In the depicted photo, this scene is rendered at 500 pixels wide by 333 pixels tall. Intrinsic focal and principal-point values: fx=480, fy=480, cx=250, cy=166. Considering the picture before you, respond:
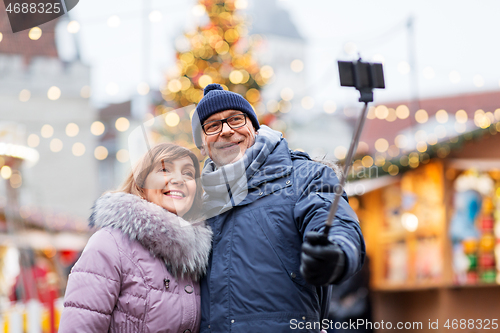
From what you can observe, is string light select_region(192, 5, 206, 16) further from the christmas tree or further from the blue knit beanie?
the blue knit beanie

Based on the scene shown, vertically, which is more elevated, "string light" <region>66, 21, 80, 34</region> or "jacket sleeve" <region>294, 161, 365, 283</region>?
"string light" <region>66, 21, 80, 34</region>

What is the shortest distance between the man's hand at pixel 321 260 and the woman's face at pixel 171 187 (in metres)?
0.85

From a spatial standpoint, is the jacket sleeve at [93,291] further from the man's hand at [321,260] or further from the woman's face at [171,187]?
the man's hand at [321,260]

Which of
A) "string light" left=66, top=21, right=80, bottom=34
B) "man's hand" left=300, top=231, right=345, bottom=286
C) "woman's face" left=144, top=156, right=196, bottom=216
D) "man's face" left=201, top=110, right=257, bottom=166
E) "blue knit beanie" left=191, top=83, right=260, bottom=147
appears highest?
"string light" left=66, top=21, right=80, bottom=34

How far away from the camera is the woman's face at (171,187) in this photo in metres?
2.13

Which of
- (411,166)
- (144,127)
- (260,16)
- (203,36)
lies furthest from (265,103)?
(260,16)

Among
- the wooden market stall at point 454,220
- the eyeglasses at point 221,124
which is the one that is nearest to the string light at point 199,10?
the wooden market stall at point 454,220

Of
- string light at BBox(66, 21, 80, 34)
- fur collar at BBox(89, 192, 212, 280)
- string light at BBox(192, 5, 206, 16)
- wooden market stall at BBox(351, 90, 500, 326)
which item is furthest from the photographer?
string light at BBox(192, 5, 206, 16)

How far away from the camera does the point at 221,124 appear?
2.22 metres

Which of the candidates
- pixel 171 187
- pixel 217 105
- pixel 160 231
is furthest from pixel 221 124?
pixel 160 231

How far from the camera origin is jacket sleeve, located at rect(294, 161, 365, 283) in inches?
59.7

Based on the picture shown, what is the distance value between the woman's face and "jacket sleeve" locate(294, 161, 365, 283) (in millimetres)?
528

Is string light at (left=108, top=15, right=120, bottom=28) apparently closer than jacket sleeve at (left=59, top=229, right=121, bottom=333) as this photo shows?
No

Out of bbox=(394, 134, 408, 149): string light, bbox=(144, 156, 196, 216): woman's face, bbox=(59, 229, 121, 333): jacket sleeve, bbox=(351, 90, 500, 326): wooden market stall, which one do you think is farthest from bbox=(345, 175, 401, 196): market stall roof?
bbox=(59, 229, 121, 333): jacket sleeve
